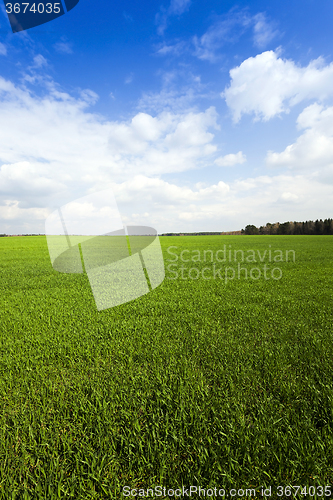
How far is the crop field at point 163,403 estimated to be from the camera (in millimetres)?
1962

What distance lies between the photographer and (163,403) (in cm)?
275

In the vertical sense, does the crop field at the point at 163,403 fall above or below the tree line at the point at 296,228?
below

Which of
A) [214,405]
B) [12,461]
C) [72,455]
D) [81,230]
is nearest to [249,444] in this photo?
[214,405]

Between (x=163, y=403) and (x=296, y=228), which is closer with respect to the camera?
(x=163, y=403)

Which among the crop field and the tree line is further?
the tree line

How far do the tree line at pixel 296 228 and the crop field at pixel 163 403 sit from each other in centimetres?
11457

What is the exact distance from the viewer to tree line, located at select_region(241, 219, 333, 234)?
99.4m

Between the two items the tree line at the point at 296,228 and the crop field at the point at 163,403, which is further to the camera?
the tree line at the point at 296,228

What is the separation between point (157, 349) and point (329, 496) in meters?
2.67

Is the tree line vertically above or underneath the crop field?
above

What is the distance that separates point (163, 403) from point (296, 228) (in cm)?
12212

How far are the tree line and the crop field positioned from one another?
376 ft

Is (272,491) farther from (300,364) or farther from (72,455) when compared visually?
(300,364)

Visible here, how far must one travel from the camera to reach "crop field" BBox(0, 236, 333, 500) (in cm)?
196
